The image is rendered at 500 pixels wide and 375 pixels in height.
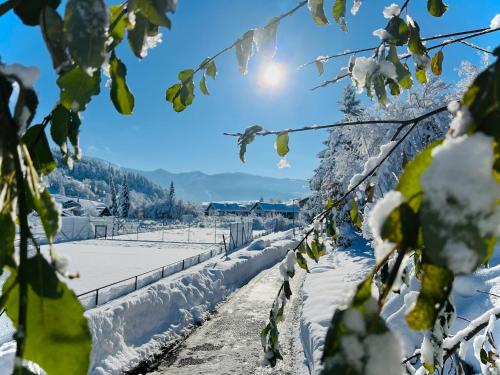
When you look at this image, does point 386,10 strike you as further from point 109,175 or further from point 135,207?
point 109,175

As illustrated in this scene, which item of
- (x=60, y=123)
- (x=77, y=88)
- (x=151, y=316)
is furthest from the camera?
(x=151, y=316)

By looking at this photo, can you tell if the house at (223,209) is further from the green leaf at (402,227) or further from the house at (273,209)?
the green leaf at (402,227)

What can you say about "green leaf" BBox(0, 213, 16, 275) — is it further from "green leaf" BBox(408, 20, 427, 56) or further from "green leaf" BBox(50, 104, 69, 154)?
"green leaf" BBox(408, 20, 427, 56)

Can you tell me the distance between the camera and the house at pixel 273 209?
67.4 metres

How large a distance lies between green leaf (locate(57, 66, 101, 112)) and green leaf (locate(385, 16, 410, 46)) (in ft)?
3.09

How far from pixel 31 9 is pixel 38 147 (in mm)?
279

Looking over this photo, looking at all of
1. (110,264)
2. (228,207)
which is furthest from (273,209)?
(110,264)

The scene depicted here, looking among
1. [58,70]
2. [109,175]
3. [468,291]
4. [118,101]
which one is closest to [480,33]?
[118,101]

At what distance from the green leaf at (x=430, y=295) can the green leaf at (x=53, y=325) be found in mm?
305

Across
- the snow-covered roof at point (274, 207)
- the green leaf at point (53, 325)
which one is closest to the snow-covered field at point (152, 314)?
the green leaf at point (53, 325)

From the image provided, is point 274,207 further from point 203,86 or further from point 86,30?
point 86,30

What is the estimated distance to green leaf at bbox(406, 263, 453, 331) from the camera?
0.30 metres

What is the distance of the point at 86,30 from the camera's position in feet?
1.22

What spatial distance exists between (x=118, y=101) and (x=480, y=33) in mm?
1237
